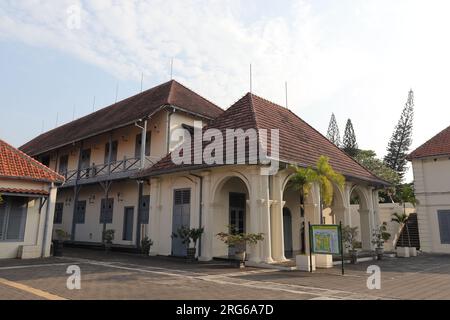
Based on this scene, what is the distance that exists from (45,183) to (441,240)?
20.9m

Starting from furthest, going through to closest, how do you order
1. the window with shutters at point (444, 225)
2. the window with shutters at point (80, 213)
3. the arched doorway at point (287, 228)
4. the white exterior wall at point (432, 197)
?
the window with shutters at point (80, 213), the white exterior wall at point (432, 197), the window with shutters at point (444, 225), the arched doorway at point (287, 228)

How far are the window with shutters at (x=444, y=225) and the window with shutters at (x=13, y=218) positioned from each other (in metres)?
21.5

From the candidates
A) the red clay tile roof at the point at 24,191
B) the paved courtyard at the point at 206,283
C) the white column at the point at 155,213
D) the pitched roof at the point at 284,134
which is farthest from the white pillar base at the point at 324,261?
the red clay tile roof at the point at 24,191

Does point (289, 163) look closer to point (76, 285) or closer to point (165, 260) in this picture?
point (165, 260)

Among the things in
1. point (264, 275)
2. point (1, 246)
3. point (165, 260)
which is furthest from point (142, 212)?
point (264, 275)

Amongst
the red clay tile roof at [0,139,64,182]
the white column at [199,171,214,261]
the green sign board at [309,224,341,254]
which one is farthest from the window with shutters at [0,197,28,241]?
the green sign board at [309,224,341,254]

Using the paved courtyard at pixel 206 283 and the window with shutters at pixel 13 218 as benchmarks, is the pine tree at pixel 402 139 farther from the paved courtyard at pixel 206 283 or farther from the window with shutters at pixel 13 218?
the window with shutters at pixel 13 218

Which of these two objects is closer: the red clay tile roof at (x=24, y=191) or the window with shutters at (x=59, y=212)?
the red clay tile roof at (x=24, y=191)

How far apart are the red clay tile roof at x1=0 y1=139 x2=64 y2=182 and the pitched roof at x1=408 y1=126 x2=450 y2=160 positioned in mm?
20023

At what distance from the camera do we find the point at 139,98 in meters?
22.8

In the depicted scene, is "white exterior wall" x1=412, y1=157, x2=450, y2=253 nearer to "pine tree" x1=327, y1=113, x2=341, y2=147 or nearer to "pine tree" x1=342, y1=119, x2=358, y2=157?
"pine tree" x1=342, y1=119, x2=358, y2=157

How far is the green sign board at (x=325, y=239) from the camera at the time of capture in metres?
10.8

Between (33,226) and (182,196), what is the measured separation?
6.22 m
